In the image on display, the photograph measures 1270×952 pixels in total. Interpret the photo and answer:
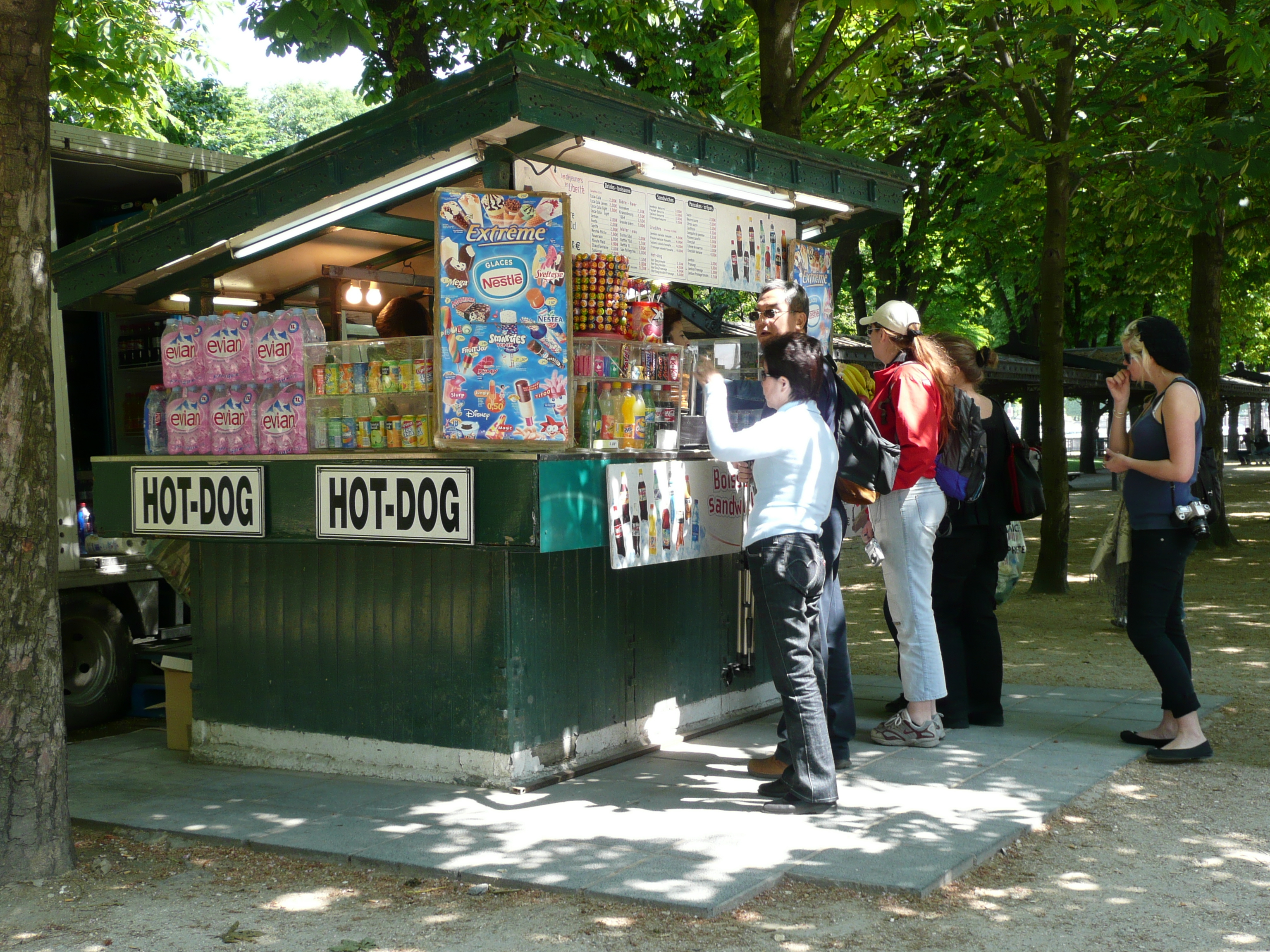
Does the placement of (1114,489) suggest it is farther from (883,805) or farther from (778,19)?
(883,805)

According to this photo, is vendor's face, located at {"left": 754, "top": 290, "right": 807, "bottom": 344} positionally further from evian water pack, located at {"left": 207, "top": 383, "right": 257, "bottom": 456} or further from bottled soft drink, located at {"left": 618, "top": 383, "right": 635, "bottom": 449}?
evian water pack, located at {"left": 207, "top": 383, "right": 257, "bottom": 456}

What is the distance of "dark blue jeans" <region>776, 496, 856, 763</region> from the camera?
5473 millimetres

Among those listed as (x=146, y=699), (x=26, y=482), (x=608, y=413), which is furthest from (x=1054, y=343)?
(x=26, y=482)

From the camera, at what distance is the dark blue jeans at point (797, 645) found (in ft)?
15.9

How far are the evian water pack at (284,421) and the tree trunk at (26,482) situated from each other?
144 cm

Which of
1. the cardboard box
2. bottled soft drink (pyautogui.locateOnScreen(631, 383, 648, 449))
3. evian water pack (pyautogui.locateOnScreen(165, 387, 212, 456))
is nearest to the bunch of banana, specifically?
bottled soft drink (pyautogui.locateOnScreen(631, 383, 648, 449))

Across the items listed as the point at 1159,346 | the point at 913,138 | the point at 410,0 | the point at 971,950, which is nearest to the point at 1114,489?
the point at 913,138

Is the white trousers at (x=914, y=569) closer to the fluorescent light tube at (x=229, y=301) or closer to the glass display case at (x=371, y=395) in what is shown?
the glass display case at (x=371, y=395)

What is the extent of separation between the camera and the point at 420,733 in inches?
222

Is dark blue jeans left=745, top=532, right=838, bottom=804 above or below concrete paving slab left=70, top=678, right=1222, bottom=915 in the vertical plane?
above

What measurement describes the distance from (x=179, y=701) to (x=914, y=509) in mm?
3957

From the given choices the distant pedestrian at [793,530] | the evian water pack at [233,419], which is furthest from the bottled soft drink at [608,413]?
the evian water pack at [233,419]

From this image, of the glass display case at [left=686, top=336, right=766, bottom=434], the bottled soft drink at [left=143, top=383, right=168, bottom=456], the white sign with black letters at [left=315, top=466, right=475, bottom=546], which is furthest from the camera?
the bottled soft drink at [left=143, top=383, right=168, bottom=456]

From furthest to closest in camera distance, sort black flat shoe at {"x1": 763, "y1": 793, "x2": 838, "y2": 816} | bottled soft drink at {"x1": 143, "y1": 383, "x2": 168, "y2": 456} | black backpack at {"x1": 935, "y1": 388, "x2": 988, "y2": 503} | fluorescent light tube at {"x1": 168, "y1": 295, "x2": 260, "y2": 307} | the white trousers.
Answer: fluorescent light tube at {"x1": 168, "y1": 295, "x2": 260, "y2": 307} → bottled soft drink at {"x1": 143, "y1": 383, "x2": 168, "y2": 456} → black backpack at {"x1": 935, "y1": 388, "x2": 988, "y2": 503} → the white trousers → black flat shoe at {"x1": 763, "y1": 793, "x2": 838, "y2": 816}
